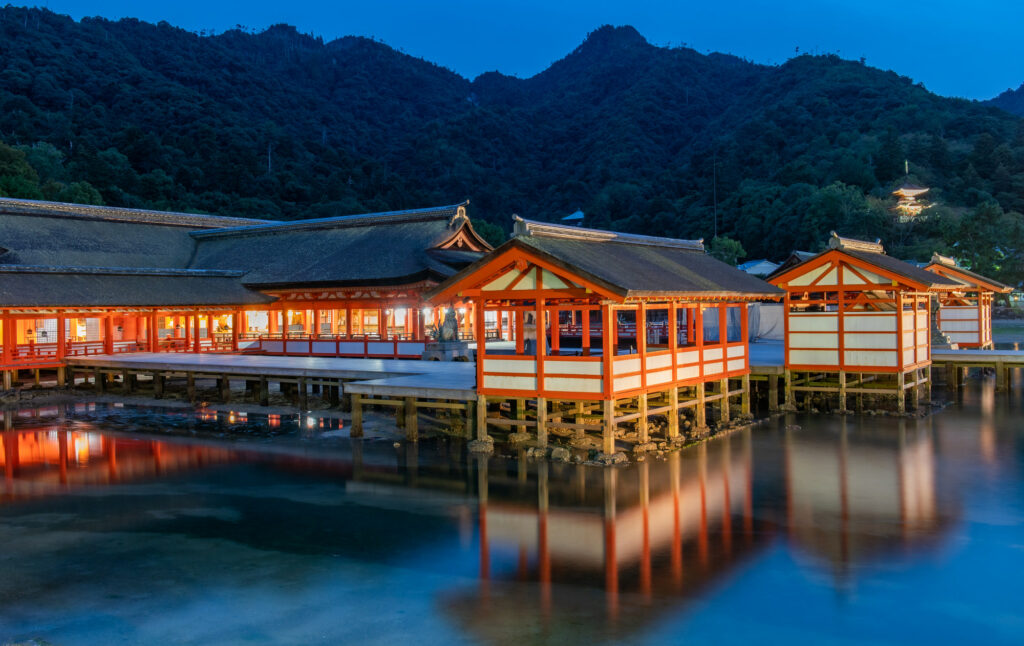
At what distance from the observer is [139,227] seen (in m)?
36.7

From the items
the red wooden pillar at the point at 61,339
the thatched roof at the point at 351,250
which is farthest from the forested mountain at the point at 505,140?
the red wooden pillar at the point at 61,339

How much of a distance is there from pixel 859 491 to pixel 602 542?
5.03 meters

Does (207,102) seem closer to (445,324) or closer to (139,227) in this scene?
(139,227)

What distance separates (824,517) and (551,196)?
295ft

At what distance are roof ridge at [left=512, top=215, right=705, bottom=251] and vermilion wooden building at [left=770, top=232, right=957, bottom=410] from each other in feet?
10.3

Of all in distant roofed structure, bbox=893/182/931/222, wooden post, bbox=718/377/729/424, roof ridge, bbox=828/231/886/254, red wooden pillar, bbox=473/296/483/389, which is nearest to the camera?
red wooden pillar, bbox=473/296/483/389

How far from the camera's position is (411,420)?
17844 mm

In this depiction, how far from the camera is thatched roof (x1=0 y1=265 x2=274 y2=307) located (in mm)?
26156

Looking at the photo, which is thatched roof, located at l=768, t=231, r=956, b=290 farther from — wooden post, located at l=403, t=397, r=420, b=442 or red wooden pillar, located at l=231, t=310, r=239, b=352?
red wooden pillar, located at l=231, t=310, r=239, b=352

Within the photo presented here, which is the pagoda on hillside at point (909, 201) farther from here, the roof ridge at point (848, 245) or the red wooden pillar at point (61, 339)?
the red wooden pillar at point (61, 339)

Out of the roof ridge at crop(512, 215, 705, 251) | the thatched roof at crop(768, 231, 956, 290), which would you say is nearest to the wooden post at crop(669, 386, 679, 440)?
the roof ridge at crop(512, 215, 705, 251)

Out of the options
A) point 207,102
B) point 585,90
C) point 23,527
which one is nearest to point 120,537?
point 23,527

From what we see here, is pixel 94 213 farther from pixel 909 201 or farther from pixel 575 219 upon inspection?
pixel 909 201

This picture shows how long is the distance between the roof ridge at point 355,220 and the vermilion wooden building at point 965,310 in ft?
58.7
